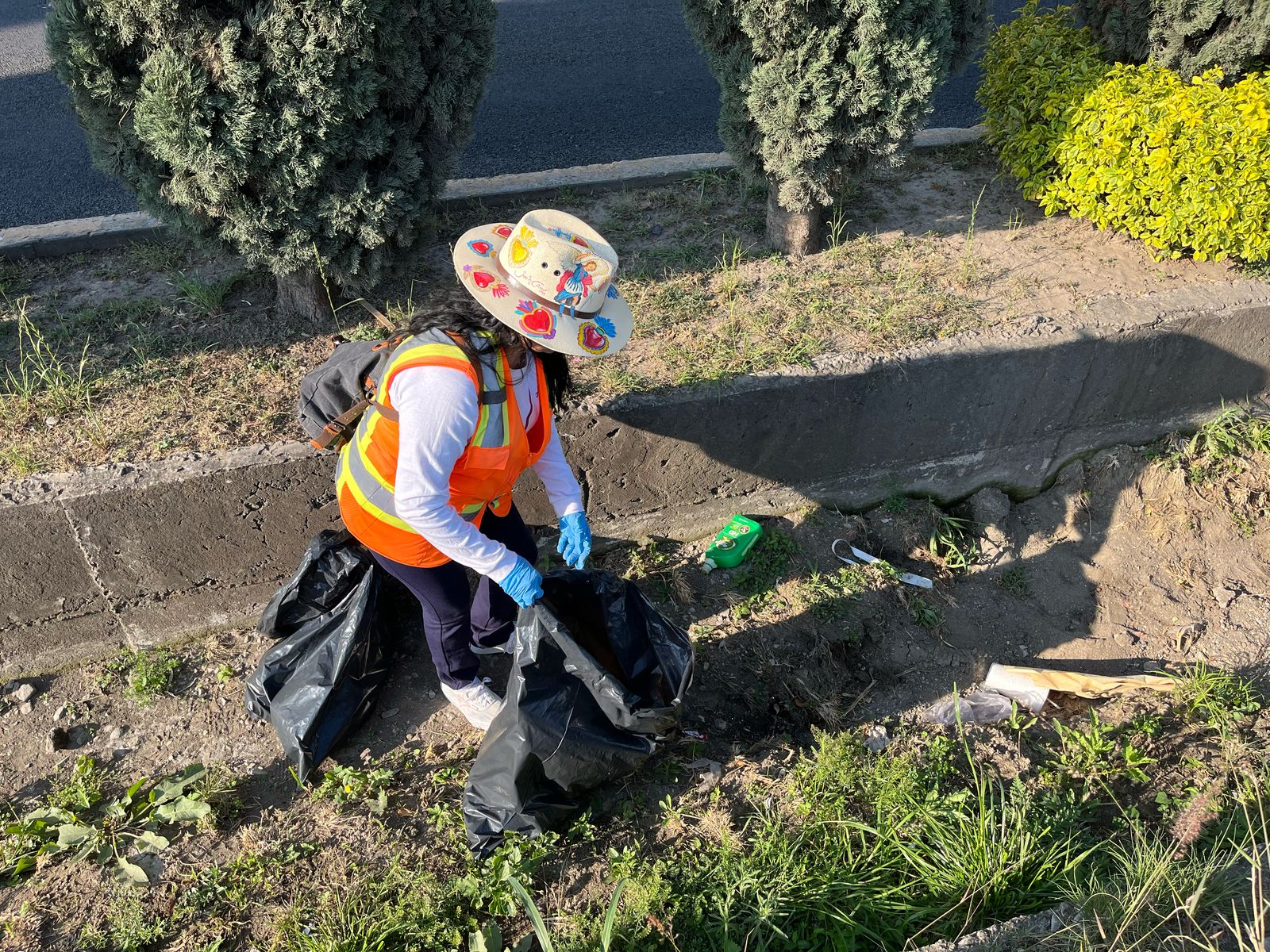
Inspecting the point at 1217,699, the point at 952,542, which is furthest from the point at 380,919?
the point at 1217,699

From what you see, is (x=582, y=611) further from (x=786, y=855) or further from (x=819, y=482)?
(x=819, y=482)

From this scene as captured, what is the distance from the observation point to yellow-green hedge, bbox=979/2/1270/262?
4039 millimetres

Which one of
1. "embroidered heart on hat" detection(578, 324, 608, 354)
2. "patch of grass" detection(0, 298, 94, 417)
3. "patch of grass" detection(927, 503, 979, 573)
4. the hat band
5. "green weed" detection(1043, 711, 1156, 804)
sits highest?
the hat band

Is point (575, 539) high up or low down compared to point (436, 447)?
down

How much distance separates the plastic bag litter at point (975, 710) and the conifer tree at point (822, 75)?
2302 mm

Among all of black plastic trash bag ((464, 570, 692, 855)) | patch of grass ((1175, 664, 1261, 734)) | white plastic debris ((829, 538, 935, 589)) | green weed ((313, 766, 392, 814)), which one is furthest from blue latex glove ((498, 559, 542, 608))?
patch of grass ((1175, 664, 1261, 734))

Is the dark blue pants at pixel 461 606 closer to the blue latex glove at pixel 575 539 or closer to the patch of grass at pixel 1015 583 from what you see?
the blue latex glove at pixel 575 539

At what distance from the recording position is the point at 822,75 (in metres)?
3.84

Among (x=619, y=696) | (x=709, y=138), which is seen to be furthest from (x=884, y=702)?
(x=709, y=138)

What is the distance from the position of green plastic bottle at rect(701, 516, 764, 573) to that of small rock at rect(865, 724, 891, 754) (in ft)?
2.97

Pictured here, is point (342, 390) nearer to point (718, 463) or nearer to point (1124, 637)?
point (718, 463)

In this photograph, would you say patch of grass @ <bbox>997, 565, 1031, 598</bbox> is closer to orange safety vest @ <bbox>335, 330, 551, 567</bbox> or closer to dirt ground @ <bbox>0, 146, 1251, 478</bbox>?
dirt ground @ <bbox>0, 146, 1251, 478</bbox>

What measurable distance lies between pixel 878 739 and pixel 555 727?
1246mm

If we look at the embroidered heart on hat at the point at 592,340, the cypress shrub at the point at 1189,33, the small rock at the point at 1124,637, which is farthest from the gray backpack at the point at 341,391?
the cypress shrub at the point at 1189,33
